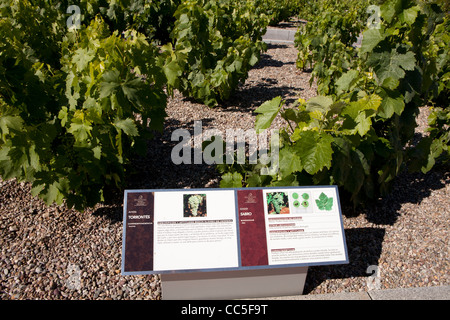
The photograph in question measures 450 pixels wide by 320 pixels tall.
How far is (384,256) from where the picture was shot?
276 centimetres

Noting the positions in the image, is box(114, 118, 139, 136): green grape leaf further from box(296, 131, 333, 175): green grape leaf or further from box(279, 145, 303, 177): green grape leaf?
box(296, 131, 333, 175): green grape leaf

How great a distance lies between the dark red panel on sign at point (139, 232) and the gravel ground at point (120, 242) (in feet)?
1.60

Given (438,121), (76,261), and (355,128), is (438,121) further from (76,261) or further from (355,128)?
(76,261)

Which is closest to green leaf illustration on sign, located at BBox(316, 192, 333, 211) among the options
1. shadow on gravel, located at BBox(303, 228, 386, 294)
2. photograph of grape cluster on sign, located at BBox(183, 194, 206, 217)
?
shadow on gravel, located at BBox(303, 228, 386, 294)

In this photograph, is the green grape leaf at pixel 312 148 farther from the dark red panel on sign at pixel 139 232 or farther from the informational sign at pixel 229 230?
the dark red panel on sign at pixel 139 232

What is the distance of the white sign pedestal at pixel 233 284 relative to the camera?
2.15 metres

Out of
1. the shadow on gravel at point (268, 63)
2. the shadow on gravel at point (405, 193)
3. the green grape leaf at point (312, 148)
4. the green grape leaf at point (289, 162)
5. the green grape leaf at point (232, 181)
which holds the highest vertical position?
the green grape leaf at point (312, 148)

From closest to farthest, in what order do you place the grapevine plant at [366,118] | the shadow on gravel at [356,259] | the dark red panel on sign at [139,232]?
the dark red panel on sign at [139,232]
the grapevine plant at [366,118]
the shadow on gravel at [356,259]

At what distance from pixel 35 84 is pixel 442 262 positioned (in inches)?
129

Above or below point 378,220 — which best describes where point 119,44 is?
above

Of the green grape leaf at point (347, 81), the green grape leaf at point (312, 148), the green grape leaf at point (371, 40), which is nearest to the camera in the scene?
the green grape leaf at point (312, 148)

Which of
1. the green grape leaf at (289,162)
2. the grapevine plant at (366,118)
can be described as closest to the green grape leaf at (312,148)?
the grapevine plant at (366,118)

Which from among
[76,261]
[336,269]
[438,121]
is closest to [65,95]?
[76,261]

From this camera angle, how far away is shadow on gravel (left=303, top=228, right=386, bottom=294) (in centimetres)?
258
